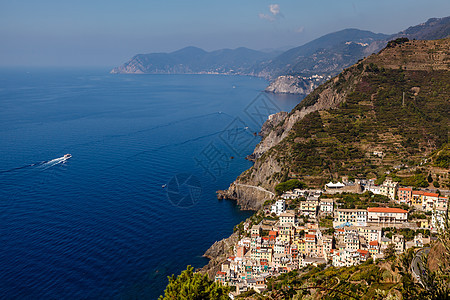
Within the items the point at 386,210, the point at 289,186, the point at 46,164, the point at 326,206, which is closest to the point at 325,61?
the point at 46,164

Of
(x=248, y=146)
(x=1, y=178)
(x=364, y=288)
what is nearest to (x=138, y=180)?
(x=1, y=178)

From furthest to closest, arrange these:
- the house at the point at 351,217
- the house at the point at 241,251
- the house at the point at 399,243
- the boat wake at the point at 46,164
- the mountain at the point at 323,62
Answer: the mountain at the point at 323,62, the boat wake at the point at 46,164, the house at the point at 351,217, the house at the point at 241,251, the house at the point at 399,243

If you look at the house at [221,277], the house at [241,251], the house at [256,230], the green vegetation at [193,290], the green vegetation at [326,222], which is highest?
the green vegetation at [193,290]

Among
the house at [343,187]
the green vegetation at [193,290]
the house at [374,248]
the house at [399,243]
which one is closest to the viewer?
the green vegetation at [193,290]

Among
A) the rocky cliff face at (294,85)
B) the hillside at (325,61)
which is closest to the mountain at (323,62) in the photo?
the hillside at (325,61)

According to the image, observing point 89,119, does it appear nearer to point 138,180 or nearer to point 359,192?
point 138,180

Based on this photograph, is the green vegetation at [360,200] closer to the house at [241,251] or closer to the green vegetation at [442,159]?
the green vegetation at [442,159]
